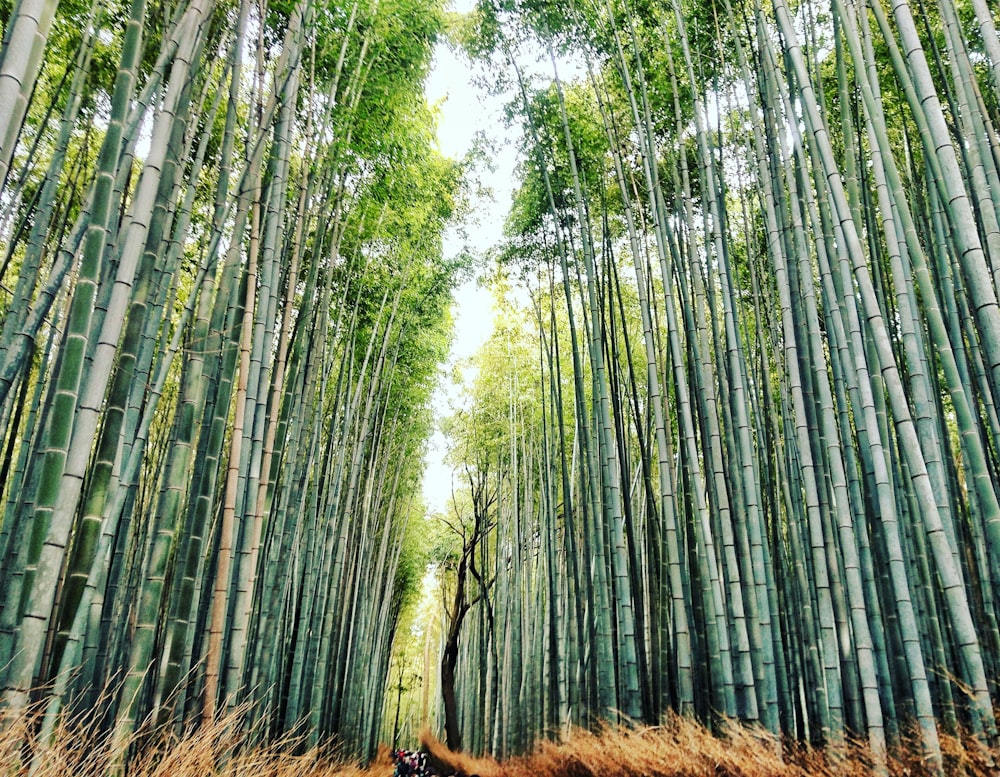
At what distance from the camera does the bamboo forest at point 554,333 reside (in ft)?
6.65

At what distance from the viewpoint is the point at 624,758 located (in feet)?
8.89

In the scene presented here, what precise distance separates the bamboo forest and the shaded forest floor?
0.04 metres

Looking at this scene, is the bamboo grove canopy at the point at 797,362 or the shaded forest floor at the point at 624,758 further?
the bamboo grove canopy at the point at 797,362

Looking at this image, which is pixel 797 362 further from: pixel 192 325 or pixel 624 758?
pixel 192 325

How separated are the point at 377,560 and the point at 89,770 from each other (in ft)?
22.6

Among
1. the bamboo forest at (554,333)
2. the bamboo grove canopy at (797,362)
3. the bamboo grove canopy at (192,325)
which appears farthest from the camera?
the bamboo grove canopy at (797,362)

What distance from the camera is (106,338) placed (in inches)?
73.3

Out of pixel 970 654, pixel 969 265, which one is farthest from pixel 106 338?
pixel 970 654

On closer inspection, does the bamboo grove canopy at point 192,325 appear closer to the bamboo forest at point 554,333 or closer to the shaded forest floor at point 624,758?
the bamboo forest at point 554,333

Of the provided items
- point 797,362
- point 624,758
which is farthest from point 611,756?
point 797,362

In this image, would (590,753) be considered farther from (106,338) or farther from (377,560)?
(377,560)

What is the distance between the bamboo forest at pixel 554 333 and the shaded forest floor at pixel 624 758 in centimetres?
4

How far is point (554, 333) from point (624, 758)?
9.29 ft

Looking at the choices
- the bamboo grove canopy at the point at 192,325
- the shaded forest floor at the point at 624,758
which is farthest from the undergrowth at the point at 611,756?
the bamboo grove canopy at the point at 192,325
